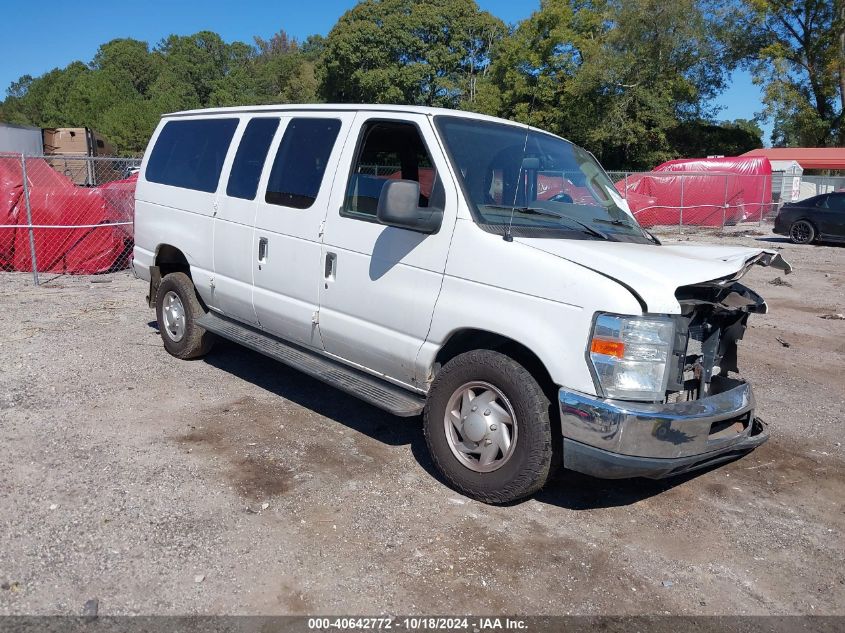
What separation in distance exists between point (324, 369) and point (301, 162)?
152cm

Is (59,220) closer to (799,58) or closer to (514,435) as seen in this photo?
(514,435)

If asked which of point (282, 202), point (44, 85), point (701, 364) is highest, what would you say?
point (44, 85)

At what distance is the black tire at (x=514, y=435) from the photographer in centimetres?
379

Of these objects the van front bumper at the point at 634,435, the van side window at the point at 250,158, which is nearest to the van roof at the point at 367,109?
the van side window at the point at 250,158

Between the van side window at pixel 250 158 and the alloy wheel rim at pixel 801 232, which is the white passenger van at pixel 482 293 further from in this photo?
the alloy wheel rim at pixel 801 232

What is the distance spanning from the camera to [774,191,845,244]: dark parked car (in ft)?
61.0

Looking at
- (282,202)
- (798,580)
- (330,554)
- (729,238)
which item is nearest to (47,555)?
(330,554)

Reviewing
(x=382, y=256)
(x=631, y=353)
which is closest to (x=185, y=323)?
(x=382, y=256)

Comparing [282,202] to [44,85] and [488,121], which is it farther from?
[44,85]

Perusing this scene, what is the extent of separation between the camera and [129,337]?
7.66 meters

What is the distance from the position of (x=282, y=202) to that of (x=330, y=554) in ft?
8.82

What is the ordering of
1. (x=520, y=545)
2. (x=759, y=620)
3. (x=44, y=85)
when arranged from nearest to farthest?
1. (x=759, y=620)
2. (x=520, y=545)
3. (x=44, y=85)

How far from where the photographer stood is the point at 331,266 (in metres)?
4.86

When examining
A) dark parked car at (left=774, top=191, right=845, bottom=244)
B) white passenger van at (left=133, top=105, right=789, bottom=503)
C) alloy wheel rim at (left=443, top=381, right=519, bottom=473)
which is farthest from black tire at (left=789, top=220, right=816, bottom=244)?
alloy wheel rim at (left=443, top=381, right=519, bottom=473)
